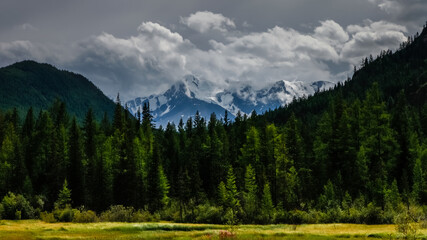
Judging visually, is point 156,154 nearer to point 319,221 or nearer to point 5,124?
point 319,221

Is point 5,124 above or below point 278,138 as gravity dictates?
above

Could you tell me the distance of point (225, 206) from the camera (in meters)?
61.9

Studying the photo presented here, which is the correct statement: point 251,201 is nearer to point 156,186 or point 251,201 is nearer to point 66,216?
point 156,186

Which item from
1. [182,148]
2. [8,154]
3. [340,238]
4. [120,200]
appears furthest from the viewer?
[182,148]

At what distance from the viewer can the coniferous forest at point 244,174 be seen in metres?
58.8

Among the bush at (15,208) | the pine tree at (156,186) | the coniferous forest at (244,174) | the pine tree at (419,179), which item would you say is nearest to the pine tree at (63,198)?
the coniferous forest at (244,174)

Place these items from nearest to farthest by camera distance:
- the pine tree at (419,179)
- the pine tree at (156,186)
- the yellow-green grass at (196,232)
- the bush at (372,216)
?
the yellow-green grass at (196,232), the bush at (372,216), the pine tree at (419,179), the pine tree at (156,186)

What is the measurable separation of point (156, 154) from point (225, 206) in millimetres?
23069

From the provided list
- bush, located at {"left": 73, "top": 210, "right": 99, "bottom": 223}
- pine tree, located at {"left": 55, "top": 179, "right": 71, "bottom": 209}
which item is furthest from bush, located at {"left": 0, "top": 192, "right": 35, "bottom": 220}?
bush, located at {"left": 73, "top": 210, "right": 99, "bottom": 223}

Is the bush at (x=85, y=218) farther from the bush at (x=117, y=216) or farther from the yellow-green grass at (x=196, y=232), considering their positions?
the yellow-green grass at (x=196, y=232)

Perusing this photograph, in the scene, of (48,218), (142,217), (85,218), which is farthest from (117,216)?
(48,218)

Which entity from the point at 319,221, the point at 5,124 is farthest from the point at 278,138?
the point at 5,124

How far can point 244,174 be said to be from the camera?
245ft

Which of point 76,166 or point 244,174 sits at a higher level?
point 76,166
